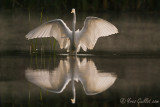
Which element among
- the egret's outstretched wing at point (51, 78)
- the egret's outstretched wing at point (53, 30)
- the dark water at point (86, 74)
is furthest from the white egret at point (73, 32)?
the egret's outstretched wing at point (51, 78)

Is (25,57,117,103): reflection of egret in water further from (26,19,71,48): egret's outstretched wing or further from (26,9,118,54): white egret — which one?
(26,19,71,48): egret's outstretched wing

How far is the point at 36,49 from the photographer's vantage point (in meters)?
12.9

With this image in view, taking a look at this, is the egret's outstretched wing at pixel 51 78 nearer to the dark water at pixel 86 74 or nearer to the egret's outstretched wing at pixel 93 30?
the dark water at pixel 86 74

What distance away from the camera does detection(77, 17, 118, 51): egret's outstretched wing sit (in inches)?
437

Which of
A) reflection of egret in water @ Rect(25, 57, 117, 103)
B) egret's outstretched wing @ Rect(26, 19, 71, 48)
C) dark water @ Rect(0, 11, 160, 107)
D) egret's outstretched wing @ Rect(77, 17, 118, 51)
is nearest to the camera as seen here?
dark water @ Rect(0, 11, 160, 107)

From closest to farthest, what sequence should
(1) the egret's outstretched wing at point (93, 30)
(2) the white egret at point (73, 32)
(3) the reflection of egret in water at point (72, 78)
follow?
1. (3) the reflection of egret in water at point (72, 78)
2. (1) the egret's outstretched wing at point (93, 30)
3. (2) the white egret at point (73, 32)

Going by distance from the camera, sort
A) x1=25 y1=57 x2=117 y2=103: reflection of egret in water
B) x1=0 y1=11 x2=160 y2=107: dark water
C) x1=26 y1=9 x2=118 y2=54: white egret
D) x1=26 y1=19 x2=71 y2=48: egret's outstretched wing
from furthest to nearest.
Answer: x1=26 y1=19 x2=71 y2=48: egret's outstretched wing < x1=26 y1=9 x2=118 y2=54: white egret < x1=25 y1=57 x2=117 y2=103: reflection of egret in water < x1=0 y1=11 x2=160 y2=107: dark water

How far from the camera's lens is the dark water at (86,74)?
587 cm

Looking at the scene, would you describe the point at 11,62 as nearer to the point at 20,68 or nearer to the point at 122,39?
the point at 20,68

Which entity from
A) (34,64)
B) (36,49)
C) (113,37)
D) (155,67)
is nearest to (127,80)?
(155,67)

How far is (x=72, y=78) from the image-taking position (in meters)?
7.54

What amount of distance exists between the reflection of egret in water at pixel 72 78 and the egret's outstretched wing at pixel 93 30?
170 cm

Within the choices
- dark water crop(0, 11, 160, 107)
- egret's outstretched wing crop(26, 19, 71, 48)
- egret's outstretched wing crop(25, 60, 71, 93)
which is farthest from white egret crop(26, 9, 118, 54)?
egret's outstretched wing crop(25, 60, 71, 93)

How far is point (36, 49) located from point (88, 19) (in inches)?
90.7
